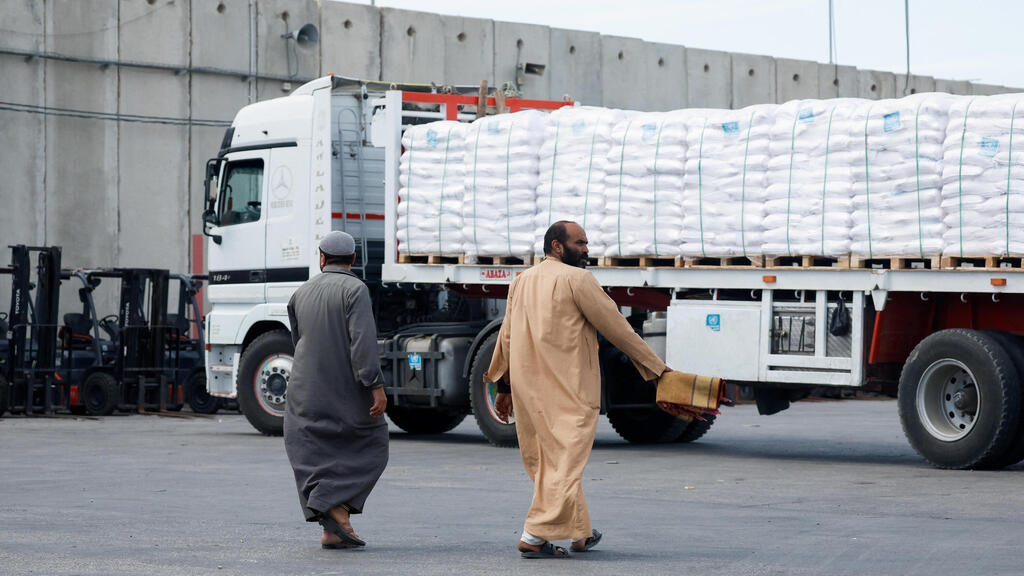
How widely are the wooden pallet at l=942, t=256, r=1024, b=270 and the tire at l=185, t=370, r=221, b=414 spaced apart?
12.3 m

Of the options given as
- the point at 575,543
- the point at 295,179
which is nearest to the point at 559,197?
the point at 295,179

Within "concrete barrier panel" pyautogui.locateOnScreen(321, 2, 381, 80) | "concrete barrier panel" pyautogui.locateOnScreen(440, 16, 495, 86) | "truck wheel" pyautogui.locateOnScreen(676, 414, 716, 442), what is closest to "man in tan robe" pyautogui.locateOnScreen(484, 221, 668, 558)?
"truck wheel" pyautogui.locateOnScreen(676, 414, 716, 442)

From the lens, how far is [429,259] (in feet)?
51.3

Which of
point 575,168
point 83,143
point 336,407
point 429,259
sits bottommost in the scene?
point 336,407

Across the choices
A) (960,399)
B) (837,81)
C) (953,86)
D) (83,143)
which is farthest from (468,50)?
(960,399)

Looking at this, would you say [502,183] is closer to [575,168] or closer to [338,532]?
[575,168]

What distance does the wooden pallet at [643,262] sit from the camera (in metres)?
14.0

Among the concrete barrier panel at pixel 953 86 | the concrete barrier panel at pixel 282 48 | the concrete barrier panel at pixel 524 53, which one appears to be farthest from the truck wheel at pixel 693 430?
the concrete barrier panel at pixel 953 86

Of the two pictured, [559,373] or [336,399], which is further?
[336,399]

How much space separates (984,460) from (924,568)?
507 centimetres

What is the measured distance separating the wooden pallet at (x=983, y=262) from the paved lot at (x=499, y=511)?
158 centimetres

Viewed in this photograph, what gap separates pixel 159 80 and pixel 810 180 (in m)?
16.7

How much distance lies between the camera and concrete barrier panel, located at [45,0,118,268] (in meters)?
26.0

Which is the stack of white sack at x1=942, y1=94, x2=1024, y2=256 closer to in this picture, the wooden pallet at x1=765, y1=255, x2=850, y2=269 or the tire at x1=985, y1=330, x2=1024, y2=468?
the tire at x1=985, y1=330, x2=1024, y2=468
